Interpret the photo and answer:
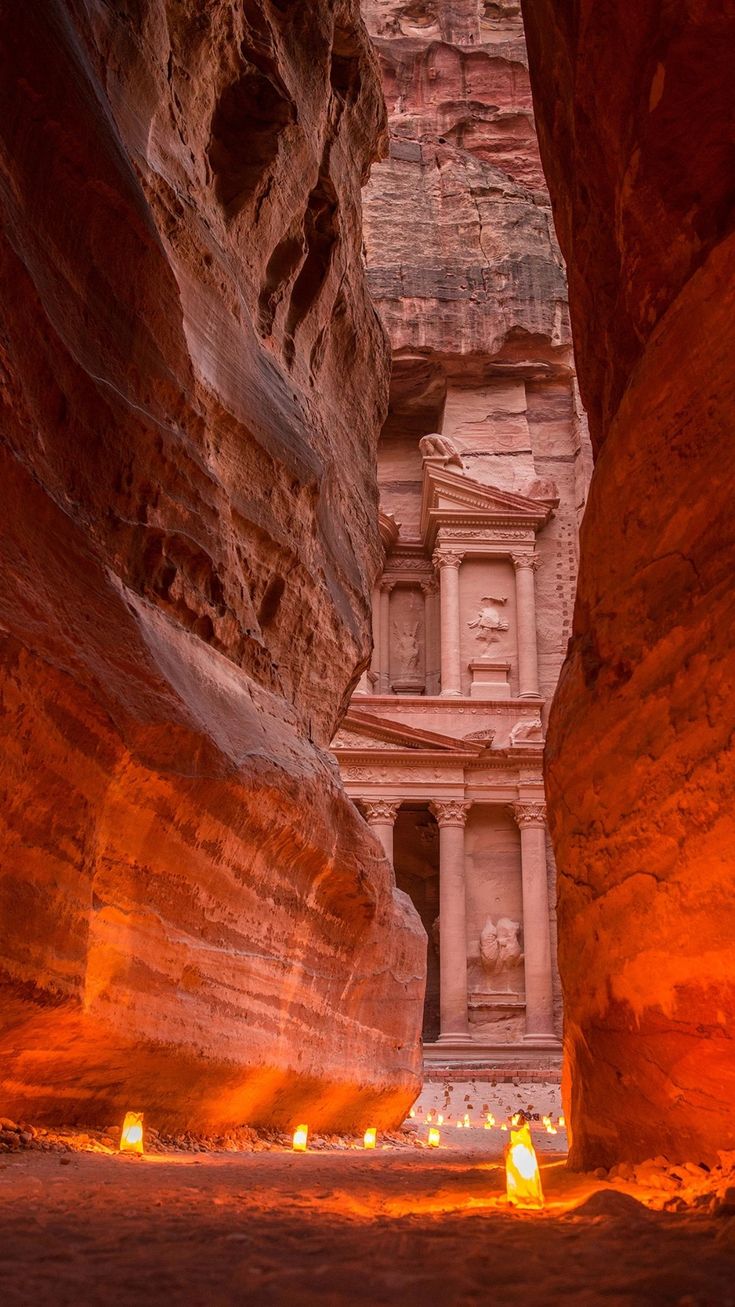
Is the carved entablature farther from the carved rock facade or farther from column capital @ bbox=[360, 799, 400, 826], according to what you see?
column capital @ bbox=[360, 799, 400, 826]

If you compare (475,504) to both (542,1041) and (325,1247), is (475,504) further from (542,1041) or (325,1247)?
(325,1247)

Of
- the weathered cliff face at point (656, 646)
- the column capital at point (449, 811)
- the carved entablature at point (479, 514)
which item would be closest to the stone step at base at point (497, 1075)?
the column capital at point (449, 811)

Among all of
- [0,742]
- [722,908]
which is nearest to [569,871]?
[722,908]

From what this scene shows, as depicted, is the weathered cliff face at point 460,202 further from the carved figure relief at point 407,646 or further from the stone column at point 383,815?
the stone column at point 383,815

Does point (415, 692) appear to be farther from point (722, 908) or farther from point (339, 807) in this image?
point (722, 908)

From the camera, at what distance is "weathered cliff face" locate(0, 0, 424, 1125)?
4566mm

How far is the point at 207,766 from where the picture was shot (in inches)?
216

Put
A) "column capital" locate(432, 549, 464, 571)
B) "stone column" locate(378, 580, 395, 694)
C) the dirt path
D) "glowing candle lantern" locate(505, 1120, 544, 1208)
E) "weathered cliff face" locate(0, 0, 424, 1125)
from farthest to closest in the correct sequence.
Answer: "stone column" locate(378, 580, 395, 694)
"column capital" locate(432, 549, 464, 571)
"weathered cliff face" locate(0, 0, 424, 1125)
"glowing candle lantern" locate(505, 1120, 544, 1208)
the dirt path

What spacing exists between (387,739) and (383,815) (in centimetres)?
192

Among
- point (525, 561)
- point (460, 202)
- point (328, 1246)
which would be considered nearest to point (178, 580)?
point (328, 1246)

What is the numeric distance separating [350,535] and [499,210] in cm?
3074

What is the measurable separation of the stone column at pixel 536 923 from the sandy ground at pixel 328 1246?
2175 centimetres

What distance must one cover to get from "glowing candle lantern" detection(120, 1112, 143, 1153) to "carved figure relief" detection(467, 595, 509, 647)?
26047 millimetres

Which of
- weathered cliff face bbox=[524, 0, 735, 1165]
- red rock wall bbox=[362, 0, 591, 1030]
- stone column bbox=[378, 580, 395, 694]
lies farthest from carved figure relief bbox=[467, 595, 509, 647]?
weathered cliff face bbox=[524, 0, 735, 1165]
